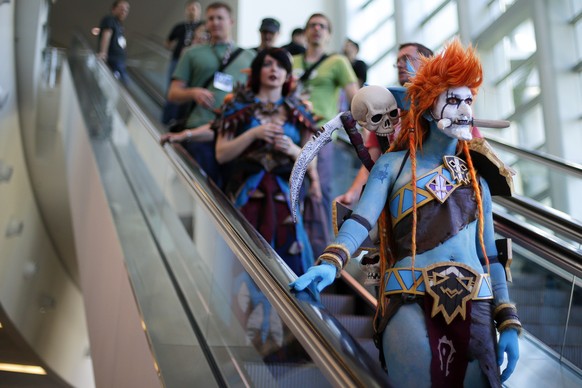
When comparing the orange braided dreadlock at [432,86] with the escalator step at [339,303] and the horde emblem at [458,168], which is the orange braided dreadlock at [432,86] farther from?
the escalator step at [339,303]

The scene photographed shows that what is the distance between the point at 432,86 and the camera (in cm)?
250

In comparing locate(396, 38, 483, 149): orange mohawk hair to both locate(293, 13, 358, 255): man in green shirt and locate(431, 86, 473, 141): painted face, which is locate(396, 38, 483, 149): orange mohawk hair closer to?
locate(431, 86, 473, 141): painted face

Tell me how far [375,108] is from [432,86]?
0.64 ft

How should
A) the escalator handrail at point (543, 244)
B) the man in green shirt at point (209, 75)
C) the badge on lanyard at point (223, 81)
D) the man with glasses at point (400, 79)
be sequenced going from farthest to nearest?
1. the badge on lanyard at point (223, 81)
2. the man in green shirt at point (209, 75)
3. the man with glasses at point (400, 79)
4. the escalator handrail at point (543, 244)

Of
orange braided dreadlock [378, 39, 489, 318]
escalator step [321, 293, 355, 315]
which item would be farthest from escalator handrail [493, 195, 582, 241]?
orange braided dreadlock [378, 39, 489, 318]

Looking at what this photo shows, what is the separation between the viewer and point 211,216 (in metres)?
3.46

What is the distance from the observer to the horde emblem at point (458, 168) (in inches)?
98.4

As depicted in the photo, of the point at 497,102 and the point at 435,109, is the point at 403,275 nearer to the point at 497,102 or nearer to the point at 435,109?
the point at 435,109

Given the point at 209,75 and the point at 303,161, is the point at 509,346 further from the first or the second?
the point at 209,75

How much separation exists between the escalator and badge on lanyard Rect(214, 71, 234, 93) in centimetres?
51

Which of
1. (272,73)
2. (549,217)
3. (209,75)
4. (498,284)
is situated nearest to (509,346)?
(498,284)

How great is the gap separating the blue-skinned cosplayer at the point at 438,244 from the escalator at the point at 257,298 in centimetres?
21

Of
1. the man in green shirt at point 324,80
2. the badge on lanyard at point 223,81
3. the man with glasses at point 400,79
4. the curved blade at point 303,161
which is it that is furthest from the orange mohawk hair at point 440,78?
the badge on lanyard at point 223,81

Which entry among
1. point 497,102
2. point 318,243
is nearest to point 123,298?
point 318,243
